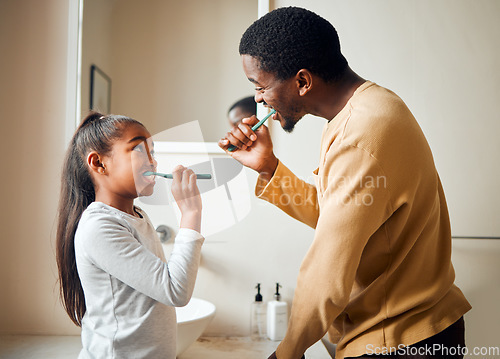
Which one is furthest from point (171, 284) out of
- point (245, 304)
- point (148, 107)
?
point (148, 107)

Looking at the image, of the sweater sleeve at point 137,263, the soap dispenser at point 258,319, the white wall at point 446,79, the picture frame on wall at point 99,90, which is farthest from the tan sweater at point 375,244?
the picture frame on wall at point 99,90

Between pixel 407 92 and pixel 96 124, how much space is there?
1042 mm

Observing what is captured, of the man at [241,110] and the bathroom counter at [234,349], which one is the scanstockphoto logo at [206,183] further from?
the bathroom counter at [234,349]

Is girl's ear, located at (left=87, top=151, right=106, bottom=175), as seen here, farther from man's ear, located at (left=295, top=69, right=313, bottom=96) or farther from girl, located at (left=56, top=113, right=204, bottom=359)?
man's ear, located at (left=295, top=69, right=313, bottom=96)

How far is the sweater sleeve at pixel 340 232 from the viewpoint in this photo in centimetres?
66

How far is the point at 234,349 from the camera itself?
1.29 metres

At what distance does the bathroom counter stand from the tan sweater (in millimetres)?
437

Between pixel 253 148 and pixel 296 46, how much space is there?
1.01ft

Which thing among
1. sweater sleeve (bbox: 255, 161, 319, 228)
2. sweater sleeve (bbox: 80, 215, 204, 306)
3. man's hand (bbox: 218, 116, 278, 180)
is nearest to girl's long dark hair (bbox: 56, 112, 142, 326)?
sweater sleeve (bbox: 80, 215, 204, 306)

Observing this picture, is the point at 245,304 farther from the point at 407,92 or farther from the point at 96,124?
the point at 407,92

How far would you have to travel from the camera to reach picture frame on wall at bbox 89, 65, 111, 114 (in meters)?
1.47

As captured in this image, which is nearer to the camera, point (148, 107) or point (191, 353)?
point (191, 353)

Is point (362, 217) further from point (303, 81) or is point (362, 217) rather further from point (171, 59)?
point (171, 59)

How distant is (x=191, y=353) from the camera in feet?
4.10
